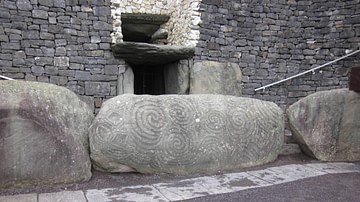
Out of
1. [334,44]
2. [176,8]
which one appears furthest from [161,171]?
[334,44]

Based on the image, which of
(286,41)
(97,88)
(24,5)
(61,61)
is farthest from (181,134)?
(286,41)

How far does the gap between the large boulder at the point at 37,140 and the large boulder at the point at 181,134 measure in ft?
0.77

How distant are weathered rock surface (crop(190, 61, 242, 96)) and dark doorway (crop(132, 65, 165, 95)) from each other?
1.18 metres

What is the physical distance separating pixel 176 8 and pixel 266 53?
2.55 meters

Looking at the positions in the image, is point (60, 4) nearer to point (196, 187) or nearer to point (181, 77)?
point (181, 77)

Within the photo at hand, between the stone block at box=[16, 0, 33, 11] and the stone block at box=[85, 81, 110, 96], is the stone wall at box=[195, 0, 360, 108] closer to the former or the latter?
the stone block at box=[85, 81, 110, 96]

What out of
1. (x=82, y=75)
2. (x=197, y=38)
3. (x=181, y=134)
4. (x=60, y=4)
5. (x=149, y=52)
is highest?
(x=60, y=4)

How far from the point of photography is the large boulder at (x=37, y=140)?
261 cm

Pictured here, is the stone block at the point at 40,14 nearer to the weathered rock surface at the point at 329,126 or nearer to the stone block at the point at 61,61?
the stone block at the point at 61,61

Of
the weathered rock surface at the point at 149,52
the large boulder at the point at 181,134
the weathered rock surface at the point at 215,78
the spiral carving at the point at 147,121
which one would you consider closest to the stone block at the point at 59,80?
the weathered rock surface at the point at 149,52

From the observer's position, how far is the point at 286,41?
790 centimetres

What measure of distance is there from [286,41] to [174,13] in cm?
301

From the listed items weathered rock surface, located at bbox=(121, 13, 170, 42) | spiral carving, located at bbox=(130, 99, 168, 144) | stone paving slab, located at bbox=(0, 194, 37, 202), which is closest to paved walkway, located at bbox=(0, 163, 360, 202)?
stone paving slab, located at bbox=(0, 194, 37, 202)

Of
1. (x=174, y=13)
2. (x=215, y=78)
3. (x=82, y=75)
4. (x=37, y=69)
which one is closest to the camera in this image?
(x=37, y=69)
